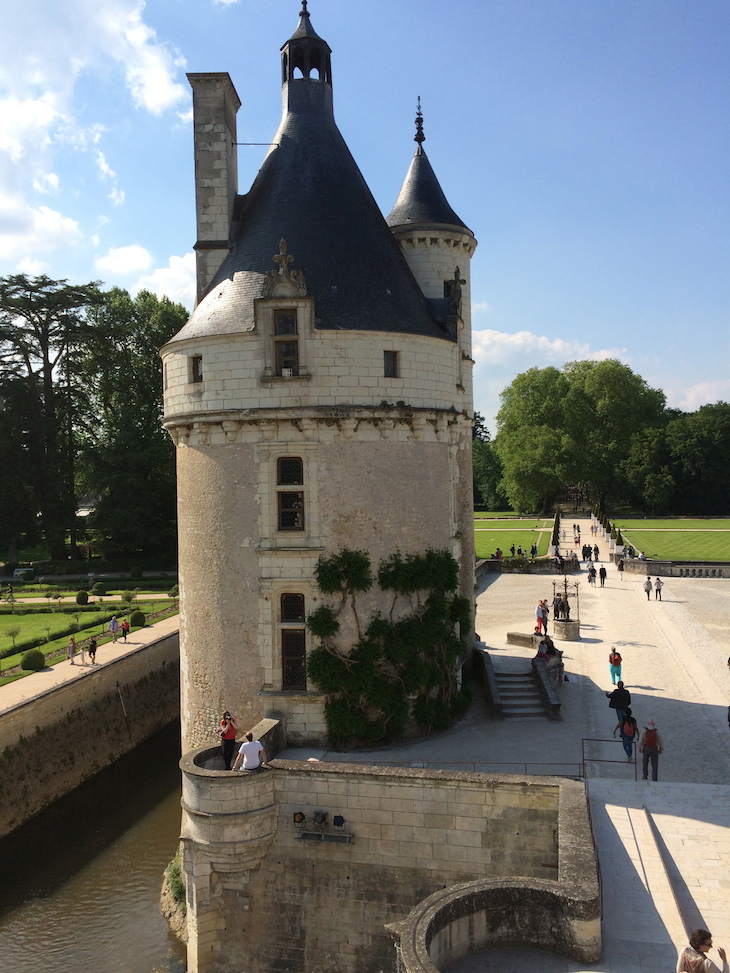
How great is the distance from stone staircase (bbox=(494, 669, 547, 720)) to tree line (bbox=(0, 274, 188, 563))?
1292 inches

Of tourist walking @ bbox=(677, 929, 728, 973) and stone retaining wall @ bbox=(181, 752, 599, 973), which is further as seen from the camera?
stone retaining wall @ bbox=(181, 752, 599, 973)

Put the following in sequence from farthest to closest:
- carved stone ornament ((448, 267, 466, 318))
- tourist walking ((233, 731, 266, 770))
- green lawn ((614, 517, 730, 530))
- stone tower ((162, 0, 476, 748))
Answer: green lawn ((614, 517, 730, 530)) < carved stone ornament ((448, 267, 466, 318)) < stone tower ((162, 0, 476, 748)) < tourist walking ((233, 731, 266, 770))

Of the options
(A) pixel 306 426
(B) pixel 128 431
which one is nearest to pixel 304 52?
(A) pixel 306 426

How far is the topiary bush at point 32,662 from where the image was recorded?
25797 mm

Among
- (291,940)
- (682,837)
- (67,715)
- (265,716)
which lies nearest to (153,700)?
(67,715)

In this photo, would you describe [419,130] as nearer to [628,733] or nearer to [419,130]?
[419,130]

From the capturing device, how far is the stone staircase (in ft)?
63.1

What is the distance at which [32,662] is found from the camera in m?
25.9

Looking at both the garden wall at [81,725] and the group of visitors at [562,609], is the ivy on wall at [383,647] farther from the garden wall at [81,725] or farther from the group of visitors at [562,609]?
the group of visitors at [562,609]

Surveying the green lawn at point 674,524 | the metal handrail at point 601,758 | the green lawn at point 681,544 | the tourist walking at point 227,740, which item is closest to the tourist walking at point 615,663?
the metal handrail at point 601,758

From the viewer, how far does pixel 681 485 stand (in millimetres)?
84500

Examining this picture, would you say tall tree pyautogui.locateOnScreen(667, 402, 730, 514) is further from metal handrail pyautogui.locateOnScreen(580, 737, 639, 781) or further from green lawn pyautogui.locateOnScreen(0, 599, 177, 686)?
metal handrail pyautogui.locateOnScreen(580, 737, 639, 781)

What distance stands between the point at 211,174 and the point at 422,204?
5.88m

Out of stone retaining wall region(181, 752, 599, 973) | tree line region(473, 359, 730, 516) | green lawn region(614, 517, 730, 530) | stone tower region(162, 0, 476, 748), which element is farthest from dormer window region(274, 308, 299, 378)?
tree line region(473, 359, 730, 516)
